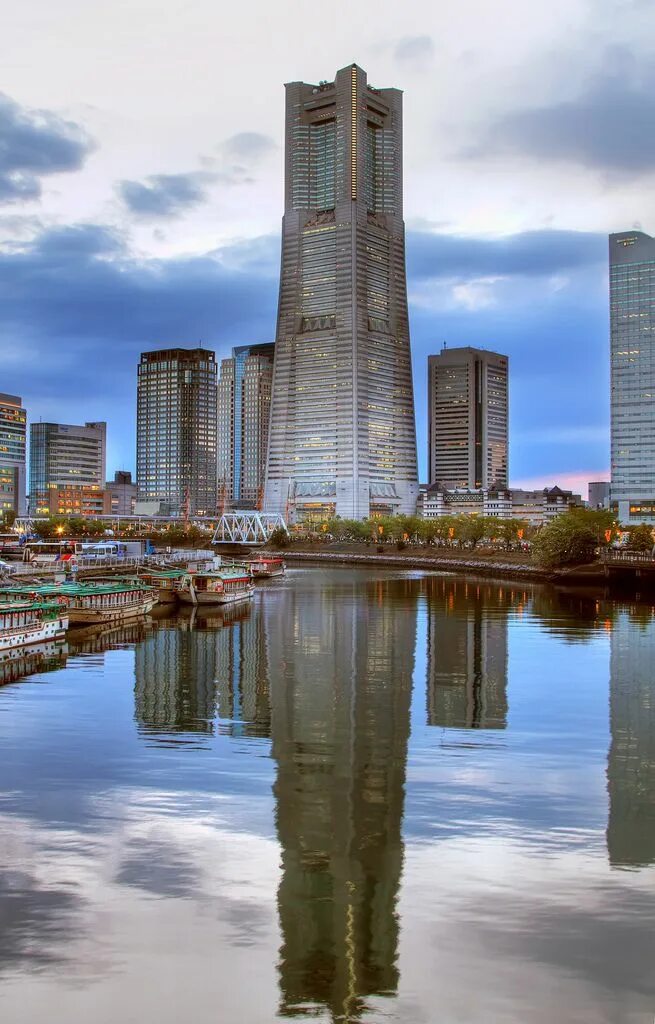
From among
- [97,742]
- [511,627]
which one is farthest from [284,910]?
[511,627]

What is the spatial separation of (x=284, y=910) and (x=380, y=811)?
7074 mm

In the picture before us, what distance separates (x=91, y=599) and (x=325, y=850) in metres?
55.4

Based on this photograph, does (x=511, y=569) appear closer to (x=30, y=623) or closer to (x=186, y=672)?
(x=30, y=623)

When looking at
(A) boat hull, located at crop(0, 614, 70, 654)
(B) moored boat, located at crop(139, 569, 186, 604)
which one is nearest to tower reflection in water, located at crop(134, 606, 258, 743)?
(A) boat hull, located at crop(0, 614, 70, 654)

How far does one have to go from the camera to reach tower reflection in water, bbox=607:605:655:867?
24281mm

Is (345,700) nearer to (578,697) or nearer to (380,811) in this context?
(578,697)

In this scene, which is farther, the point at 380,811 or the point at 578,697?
the point at 578,697

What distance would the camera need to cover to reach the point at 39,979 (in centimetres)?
1709

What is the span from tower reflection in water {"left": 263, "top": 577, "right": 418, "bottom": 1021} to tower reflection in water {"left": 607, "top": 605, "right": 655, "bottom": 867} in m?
6.22

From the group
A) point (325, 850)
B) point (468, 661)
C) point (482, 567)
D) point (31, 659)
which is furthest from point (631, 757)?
point (482, 567)

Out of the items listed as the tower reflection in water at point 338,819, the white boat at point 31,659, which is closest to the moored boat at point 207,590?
the white boat at point 31,659

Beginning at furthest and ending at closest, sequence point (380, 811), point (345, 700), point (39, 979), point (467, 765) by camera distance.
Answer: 1. point (345, 700)
2. point (467, 765)
3. point (380, 811)
4. point (39, 979)

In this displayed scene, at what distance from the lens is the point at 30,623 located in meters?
61.8

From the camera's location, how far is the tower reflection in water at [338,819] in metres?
17.8
